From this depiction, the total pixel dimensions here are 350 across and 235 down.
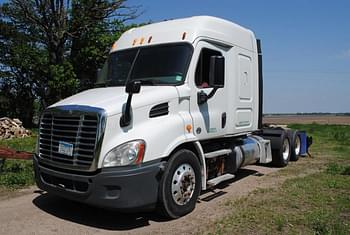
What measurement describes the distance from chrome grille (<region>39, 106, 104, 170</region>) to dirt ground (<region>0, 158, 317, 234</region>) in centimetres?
91

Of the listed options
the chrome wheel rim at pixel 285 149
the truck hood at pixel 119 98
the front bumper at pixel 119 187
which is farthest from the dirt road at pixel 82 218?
the chrome wheel rim at pixel 285 149

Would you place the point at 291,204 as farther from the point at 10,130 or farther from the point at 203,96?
the point at 10,130

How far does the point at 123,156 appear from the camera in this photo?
5520 mm

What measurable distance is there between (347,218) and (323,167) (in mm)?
5573

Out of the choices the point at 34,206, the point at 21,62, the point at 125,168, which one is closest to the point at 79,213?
the point at 34,206

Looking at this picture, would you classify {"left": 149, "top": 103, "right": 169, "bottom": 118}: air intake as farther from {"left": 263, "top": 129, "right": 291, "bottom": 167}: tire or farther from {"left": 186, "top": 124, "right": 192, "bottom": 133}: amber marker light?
{"left": 263, "top": 129, "right": 291, "bottom": 167}: tire

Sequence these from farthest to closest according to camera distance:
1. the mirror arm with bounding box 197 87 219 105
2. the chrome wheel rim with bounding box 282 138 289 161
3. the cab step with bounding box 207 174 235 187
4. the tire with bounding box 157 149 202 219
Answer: the chrome wheel rim with bounding box 282 138 289 161 → the cab step with bounding box 207 174 235 187 → the mirror arm with bounding box 197 87 219 105 → the tire with bounding box 157 149 202 219

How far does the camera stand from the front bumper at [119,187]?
545cm

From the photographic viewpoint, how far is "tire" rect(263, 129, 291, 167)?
11570 mm

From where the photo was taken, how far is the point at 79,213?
21.4 ft

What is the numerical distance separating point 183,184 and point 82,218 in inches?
66.0

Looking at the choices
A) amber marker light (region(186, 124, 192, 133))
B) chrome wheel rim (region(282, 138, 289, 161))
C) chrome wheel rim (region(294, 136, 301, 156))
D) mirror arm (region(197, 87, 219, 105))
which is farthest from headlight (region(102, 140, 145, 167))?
chrome wheel rim (region(294, 136, 301, 156))

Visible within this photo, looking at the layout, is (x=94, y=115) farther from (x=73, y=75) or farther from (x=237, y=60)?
(x=73, y=75)

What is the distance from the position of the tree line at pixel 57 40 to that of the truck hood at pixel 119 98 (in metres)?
20.2
